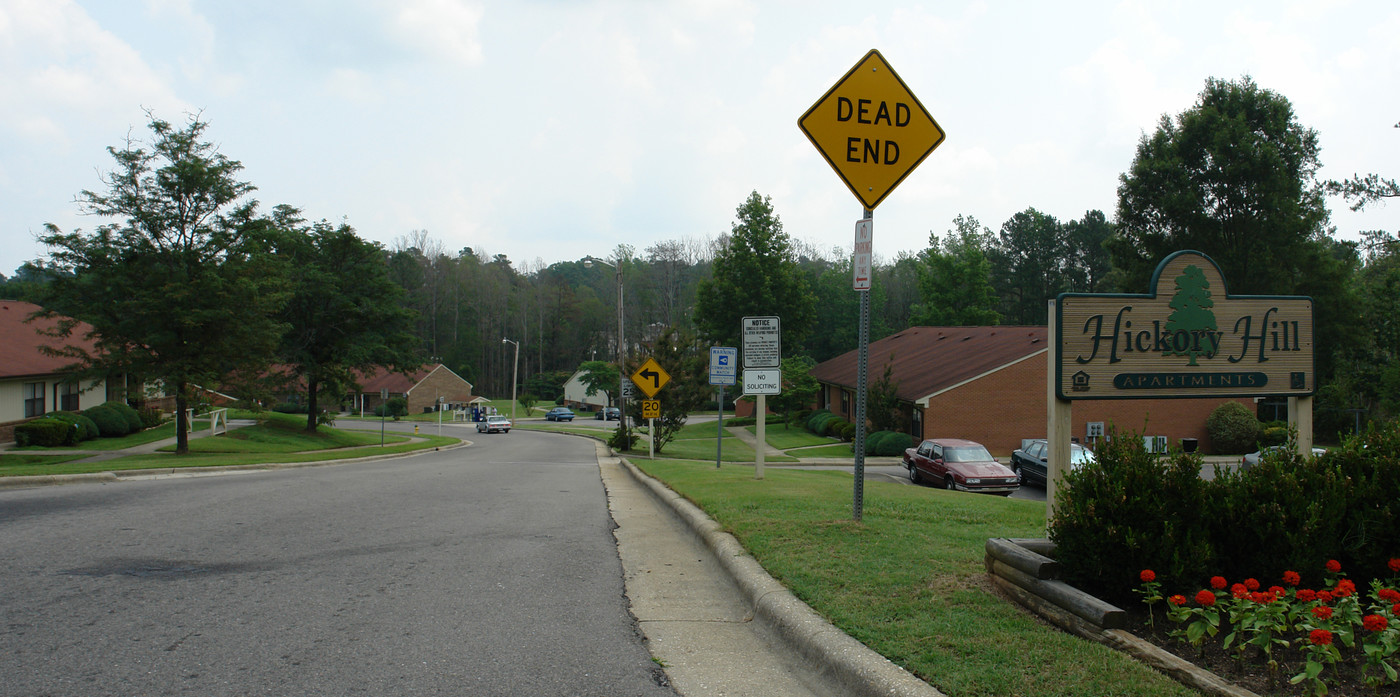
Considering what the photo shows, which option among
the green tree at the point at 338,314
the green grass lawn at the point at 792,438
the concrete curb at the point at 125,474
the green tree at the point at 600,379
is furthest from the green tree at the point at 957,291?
the concrete curb at the point at 125,474

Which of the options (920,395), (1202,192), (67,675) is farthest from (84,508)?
(1202,192)

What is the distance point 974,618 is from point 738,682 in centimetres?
141

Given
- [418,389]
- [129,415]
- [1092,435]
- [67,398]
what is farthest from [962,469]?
[418,389]

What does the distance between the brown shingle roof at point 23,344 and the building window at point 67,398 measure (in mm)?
1003

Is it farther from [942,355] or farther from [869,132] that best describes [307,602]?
[942,355]

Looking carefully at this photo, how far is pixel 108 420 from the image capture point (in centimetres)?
3203

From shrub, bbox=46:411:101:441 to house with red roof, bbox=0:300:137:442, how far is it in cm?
108

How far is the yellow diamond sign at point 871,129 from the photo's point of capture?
7.46 meters

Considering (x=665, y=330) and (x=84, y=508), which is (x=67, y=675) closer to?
(x=84, y=508)

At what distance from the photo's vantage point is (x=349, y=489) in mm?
12945

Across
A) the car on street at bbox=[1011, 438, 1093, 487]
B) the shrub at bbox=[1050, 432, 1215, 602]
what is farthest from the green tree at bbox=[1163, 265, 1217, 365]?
the car on street at bbox=[1011, 438, 1093, 487]

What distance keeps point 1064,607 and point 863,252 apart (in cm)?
373

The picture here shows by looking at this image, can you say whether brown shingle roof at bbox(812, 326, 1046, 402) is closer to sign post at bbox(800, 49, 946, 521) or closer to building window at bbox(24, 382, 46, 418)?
sign post at bbox(800, 49, 946, 521)

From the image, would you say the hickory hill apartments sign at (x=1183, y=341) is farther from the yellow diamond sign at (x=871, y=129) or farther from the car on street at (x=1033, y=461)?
the car on street at (x=1033, y=461)
